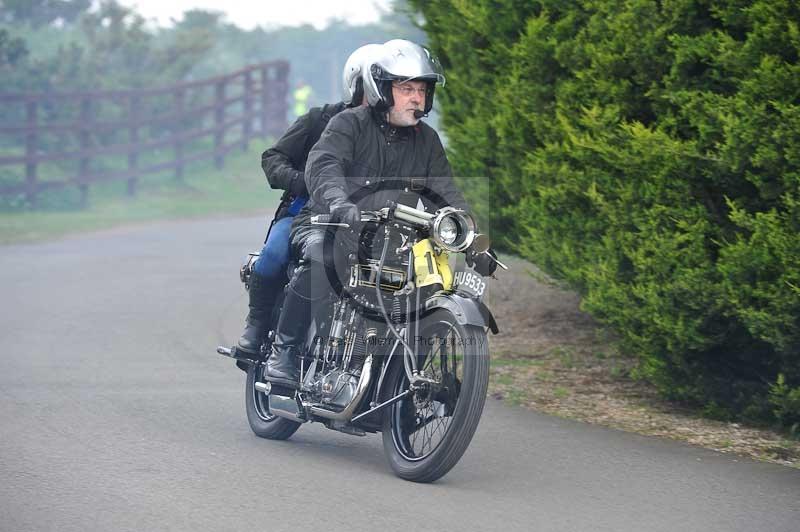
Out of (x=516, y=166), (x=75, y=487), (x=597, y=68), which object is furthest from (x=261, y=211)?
(x=75, y=487)

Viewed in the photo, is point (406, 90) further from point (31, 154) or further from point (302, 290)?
point (31, 154)

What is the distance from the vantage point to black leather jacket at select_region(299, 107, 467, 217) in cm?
680

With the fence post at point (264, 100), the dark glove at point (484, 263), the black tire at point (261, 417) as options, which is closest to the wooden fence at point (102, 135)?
the fence post at point (264, 100)

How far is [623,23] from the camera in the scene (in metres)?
7.90

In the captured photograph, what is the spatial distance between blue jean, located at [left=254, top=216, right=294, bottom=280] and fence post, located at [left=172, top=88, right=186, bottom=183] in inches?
902

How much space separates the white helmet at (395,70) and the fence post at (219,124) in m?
25.5

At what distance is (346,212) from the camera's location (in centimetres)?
639

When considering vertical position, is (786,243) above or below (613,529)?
above

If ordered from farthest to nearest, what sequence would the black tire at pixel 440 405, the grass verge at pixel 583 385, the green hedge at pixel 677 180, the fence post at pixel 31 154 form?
the fence post at pixel 31 154, the grass verge at pixel 583 385, the green hedge at pixel 677 180, the black tire at pixel 440 405

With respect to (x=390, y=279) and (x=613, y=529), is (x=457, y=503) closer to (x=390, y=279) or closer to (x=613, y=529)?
(x=613, y=529)

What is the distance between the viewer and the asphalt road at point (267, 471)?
18.7 feet

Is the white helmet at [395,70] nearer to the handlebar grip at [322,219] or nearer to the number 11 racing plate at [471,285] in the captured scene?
the handlebar grip at [322,219]

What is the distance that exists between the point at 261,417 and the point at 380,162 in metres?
1.64

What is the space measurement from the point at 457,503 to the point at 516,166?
4357 millimetres
